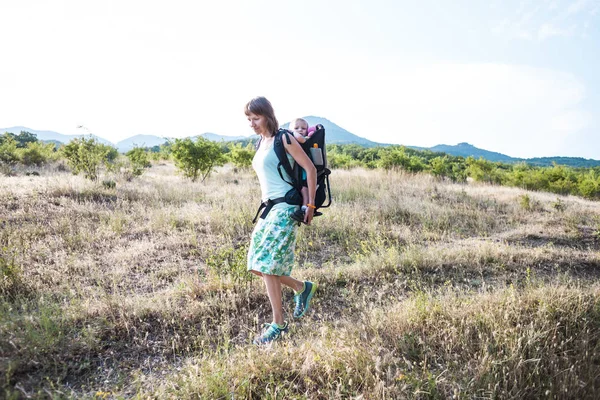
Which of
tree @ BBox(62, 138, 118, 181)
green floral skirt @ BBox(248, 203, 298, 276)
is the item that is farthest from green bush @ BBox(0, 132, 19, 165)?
green floral skirt @ BBox(248, 203, 298, 276)

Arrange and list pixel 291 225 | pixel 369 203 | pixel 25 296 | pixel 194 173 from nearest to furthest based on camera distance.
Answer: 1. pixel 291 225
2. pixel 25 296
3. pixel 369 203
4. pixel 194 173

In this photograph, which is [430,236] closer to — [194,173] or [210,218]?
[210,218]

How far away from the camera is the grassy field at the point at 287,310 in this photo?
90.6 inches

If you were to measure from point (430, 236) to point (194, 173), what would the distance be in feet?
31.6

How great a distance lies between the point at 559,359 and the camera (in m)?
2.51

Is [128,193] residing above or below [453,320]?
above

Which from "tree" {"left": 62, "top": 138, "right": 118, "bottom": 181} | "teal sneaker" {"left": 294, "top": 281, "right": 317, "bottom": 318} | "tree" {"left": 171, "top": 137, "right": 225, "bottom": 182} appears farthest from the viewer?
"tree" {"left": 171, "top": 137, "right": 225, "bottom": 182}

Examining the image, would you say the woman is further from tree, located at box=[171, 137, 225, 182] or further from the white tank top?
tree, located at box=[171, 137, 225, 182]

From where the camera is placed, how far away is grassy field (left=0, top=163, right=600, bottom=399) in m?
2.30

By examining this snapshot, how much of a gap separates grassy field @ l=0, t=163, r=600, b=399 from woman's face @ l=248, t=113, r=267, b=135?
1.75 m

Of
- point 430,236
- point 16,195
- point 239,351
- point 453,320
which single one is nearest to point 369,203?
point 430,236

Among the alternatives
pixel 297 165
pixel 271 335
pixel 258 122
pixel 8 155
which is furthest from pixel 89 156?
pixel 271 335

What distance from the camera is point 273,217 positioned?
2873 millimetres

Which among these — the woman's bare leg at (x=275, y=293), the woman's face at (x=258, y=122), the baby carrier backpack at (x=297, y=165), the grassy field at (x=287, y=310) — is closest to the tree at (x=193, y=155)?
the grassy field at (x=287, y=310)
